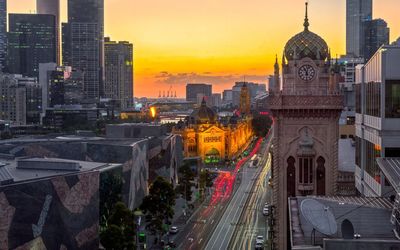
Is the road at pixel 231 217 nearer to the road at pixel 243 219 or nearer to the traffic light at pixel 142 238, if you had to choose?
the road at pixel 243 219

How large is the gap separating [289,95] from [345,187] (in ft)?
29.9

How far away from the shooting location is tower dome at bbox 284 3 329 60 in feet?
136

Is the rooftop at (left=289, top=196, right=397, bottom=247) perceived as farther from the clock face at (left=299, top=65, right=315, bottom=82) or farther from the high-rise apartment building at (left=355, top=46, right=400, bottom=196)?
the clock face at (left=299, top=65, right=315, bottom=82)

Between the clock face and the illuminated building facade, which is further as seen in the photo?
the illuminated building facade

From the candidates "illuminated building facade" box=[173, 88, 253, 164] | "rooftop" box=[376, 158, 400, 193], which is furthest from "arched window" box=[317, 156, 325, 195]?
"illuminated building facade" box=[173, 88, 253, 164]

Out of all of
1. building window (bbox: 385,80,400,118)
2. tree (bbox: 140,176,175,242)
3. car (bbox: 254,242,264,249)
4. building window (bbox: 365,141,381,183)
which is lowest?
car (bbox: 254,242,264,249)

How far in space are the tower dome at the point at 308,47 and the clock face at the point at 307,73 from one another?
879mm

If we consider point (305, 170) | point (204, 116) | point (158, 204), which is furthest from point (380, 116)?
point (204, 116)

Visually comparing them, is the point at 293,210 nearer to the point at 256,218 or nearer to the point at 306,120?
the point at 306,120

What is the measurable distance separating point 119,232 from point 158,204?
19.1 m

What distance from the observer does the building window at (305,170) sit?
41312 millimetres

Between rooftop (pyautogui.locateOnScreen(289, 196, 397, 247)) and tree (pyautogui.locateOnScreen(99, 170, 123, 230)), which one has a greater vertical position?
rooftop (pyautogui.locateOnScreen(289, 196, 397, 247))

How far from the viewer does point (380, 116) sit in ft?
119

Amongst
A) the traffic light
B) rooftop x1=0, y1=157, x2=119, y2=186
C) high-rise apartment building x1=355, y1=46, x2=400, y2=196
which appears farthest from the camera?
the traffic light
